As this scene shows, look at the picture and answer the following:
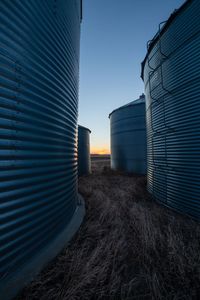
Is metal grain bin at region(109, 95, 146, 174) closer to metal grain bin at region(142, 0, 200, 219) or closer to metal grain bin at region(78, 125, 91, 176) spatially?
metal grain bin at region(78, 125, 91, 176)

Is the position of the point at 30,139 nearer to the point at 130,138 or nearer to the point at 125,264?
the point at 125,264

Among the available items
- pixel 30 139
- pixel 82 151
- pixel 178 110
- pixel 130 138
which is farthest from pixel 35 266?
pixel 130 138

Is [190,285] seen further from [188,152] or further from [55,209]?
[188,152]

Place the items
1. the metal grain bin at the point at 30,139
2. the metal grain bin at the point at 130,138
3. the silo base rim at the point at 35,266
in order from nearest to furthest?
the silo base rim at the point at 35,266 < the metal grain bin at the point at 30,139 < the metal grain bin at the point at 130,138

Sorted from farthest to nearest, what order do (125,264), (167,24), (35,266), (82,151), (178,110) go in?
(82,151) < (167,24) < (178,110) < (125,264) < (35,266)

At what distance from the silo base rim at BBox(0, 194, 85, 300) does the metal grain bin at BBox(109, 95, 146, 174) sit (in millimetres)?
10956

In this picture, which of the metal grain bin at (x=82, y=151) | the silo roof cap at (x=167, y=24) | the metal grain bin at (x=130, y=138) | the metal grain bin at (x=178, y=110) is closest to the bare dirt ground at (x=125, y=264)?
the metal grain bin at (x=178, y=110)

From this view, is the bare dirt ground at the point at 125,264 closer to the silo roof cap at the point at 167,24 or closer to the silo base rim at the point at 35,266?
the silo base rim at the point at 35,266

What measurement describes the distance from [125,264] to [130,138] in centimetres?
1272

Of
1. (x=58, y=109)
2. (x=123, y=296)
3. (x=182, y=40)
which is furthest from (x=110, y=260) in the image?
(x=182, y=40)

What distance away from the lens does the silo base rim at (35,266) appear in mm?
2137

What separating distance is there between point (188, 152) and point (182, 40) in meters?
4.20

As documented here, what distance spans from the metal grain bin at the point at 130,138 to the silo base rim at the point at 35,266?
35.9 feet

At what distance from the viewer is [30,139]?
2.64m
